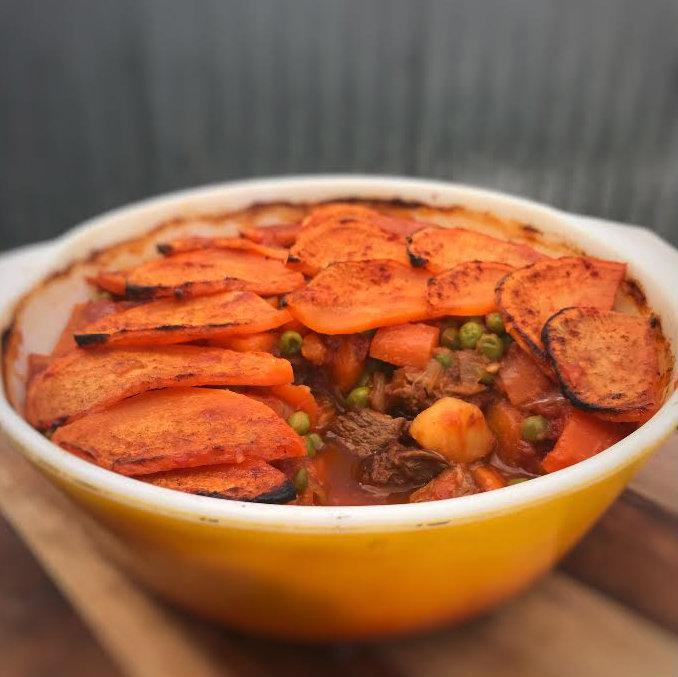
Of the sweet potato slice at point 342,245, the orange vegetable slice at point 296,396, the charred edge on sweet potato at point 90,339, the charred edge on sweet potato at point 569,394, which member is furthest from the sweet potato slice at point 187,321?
the charred edge on sweet potato at point 569,394

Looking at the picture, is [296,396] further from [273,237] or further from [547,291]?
[273,237]

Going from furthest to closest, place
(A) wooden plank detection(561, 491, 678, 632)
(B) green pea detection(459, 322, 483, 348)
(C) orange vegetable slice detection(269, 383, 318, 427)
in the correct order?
(B) green pea detection(459, 322, 483, 348) → (C) orange vegetable slice detection(269, 383, 318, 427) → (A) wooden plank detection(561, 491, 678, 632)

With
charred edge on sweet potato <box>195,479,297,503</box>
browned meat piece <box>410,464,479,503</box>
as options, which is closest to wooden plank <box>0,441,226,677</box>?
charred edge on sweet potato <box>195,479,297,503</box>

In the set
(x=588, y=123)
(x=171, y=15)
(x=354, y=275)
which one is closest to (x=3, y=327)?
(x=354, y=275)

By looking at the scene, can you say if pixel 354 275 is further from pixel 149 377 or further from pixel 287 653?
pixel 287 653

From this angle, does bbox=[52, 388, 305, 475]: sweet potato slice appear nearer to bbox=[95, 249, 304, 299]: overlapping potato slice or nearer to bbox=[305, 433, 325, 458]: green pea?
bbox=[305, 433, 325, 458]: green pea
